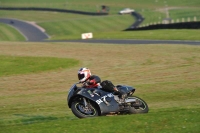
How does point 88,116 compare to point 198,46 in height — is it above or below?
above

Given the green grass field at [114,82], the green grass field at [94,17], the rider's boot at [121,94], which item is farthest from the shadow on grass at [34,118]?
the green grass field at [94,17]

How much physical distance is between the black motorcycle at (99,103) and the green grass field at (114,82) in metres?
0.62

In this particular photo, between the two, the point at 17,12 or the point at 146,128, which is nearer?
the point at 146,128

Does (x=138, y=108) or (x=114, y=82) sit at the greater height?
(x=138, y=108)

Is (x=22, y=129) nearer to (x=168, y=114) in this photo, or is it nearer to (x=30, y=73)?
(x=168, y=114)

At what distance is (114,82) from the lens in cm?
2581

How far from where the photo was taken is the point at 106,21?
85.6 m

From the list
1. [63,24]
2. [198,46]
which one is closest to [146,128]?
[198,46]

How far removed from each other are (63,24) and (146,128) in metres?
72.8

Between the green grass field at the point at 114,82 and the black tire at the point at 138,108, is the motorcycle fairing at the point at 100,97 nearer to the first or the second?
the black tire at the point at 138,108

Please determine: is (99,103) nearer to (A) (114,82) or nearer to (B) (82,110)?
(B) (82,110)

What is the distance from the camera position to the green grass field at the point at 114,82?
12.9 m

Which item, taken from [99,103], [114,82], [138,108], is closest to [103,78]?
[114,82]

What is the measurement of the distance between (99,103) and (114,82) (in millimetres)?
11292
